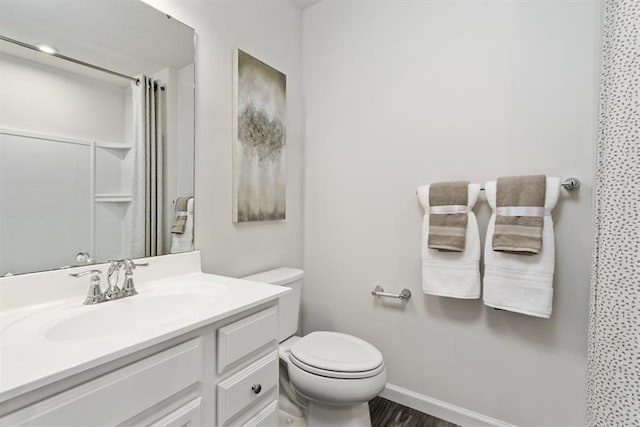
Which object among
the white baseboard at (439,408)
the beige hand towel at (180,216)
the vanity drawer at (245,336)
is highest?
the beige hand towel at (180,216)

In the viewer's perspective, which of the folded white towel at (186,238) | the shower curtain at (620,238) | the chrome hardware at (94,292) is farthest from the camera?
the folded white towel at (186,238)

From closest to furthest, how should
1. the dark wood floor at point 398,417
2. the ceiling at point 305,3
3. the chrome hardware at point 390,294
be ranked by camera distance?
the dark wood floor at point 398,417 → the chrome hardware at point 390,294 → the ceiling at point 305,3

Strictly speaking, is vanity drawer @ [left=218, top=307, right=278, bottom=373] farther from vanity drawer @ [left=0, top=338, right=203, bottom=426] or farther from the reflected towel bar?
the reflected towel bar

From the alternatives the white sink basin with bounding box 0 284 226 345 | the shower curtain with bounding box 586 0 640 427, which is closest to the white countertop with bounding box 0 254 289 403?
the white sink basin with bounding box 0 284 226 345

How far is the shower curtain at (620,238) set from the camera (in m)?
0.74

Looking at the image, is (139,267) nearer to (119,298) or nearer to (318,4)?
(119,298)

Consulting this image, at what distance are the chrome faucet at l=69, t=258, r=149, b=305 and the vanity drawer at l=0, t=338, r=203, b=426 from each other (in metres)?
0.41

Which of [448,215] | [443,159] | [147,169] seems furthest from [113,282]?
[443,159]

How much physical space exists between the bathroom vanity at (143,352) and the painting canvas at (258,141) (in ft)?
1.75

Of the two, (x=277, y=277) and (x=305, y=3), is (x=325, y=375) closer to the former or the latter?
(x=277, y=277)

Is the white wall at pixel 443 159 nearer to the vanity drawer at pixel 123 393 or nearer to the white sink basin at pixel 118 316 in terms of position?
the white sink basin at pixel 118 316

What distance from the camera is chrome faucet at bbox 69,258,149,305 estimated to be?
1006mm

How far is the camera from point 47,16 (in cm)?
100

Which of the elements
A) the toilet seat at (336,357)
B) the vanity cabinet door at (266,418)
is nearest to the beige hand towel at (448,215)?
the toilet seat at (336,357)
